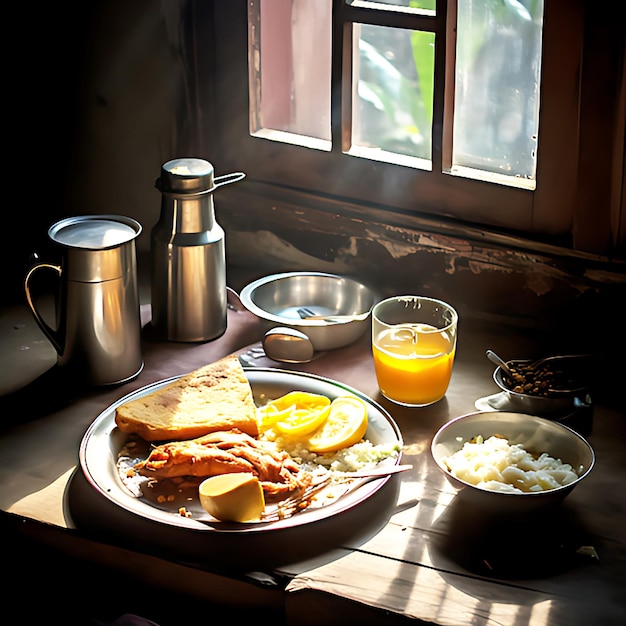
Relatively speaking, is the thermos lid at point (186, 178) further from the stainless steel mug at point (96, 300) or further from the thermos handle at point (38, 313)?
the thermos handle at point (38, 313)

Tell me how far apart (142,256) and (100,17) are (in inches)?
17.7

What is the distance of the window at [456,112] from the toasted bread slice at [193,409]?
483mm

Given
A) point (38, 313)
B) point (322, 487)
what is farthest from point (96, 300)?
point (322, 487)

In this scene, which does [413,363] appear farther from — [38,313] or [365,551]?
[38,313]

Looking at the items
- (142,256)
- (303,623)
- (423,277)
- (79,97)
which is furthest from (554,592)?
(79,97)

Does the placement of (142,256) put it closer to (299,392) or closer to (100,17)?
(100,17)

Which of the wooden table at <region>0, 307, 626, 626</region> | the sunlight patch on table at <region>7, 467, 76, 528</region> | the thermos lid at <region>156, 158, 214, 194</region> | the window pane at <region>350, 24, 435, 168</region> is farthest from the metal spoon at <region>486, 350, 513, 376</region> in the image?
the window pane at <region>350, 24, 435, 168</region>

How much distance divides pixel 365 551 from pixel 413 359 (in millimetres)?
321

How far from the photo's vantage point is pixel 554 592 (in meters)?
1.05

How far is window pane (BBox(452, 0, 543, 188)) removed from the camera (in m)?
1.52

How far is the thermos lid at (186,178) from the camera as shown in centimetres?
150

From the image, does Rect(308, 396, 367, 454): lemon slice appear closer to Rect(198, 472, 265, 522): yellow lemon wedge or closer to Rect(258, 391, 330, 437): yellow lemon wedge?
Rect(258, 391, 330, 437): yellow lemon wedge

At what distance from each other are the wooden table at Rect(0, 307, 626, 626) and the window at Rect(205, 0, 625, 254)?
367mm

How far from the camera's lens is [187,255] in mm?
1521
